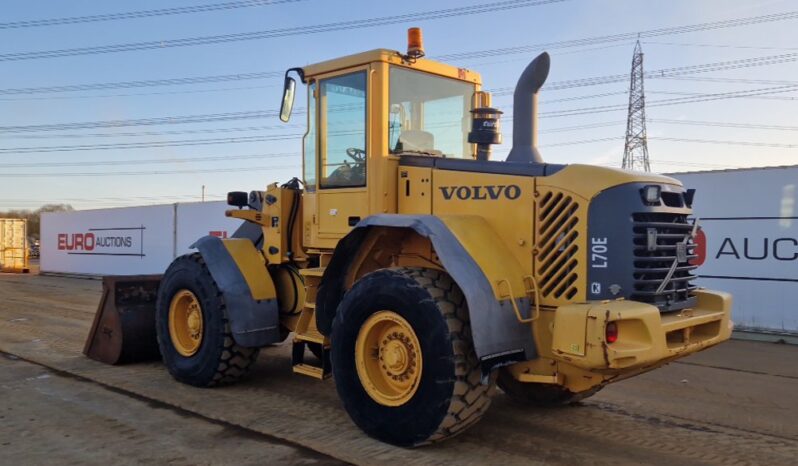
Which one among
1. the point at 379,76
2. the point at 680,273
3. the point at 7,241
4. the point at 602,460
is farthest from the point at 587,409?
the point at 7,241

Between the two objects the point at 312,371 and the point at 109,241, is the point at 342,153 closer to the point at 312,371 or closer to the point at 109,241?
the point at 312,371

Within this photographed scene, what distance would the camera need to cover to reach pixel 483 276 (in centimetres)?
435

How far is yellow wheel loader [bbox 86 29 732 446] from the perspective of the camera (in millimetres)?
4262

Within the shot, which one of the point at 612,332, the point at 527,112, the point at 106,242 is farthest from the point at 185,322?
the point at 106,242

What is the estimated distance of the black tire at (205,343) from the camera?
20.4 feet

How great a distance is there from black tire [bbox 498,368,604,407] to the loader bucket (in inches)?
164

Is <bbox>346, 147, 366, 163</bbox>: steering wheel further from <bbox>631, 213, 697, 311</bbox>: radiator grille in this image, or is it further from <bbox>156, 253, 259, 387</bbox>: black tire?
<bbox>631, 213, 697, 311</bbox>: radiator grille

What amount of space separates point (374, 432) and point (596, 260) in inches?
77.4

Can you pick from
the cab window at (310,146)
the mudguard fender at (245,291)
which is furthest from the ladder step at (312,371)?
the cab window at (310,146)

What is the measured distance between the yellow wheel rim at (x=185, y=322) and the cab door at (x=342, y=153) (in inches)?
63.9

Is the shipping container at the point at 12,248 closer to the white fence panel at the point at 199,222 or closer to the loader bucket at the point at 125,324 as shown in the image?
the white fence panel at the point at 199,222

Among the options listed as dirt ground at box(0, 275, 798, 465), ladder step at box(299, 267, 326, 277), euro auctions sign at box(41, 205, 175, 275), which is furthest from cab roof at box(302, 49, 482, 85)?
euro auctions sign at box(41, 205, 175, 275)

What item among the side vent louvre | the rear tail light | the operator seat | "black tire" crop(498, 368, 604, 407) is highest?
the operator seat

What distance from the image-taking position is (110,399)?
6023mm
